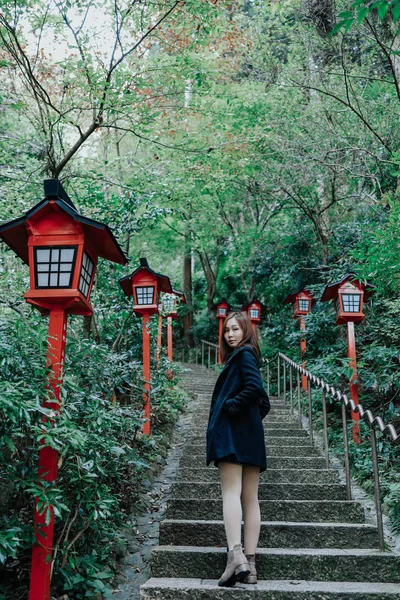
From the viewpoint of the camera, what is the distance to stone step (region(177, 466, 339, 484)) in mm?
5188

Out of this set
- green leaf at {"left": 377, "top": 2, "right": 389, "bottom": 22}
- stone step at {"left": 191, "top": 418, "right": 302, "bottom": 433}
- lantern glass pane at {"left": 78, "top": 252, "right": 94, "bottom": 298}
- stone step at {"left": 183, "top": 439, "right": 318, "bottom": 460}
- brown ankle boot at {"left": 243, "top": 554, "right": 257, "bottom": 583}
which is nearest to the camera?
green leaf at {"left": 377, "top": 2, "right": 389, "bottom": 22}

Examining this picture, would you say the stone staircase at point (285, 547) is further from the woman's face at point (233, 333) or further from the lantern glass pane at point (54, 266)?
the lantern glass pane at point (54, 266)

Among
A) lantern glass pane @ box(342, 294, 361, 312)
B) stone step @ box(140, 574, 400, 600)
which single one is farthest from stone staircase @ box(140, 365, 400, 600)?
lantern glass pane @ box(342, 294, 361, 312)

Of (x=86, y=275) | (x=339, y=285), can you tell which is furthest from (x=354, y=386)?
(x=86, y=275)

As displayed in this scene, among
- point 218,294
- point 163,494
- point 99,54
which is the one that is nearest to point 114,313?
point 163,494

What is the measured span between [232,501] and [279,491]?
1865 millimetres

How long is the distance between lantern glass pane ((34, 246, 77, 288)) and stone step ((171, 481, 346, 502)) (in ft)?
8.52

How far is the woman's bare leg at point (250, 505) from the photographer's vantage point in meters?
3.29

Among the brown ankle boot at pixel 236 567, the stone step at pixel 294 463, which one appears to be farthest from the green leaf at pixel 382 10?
the stone step at pixel 294 463

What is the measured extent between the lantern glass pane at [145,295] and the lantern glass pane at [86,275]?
3381 millimetres

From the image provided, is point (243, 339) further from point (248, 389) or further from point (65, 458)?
point (65, 458)

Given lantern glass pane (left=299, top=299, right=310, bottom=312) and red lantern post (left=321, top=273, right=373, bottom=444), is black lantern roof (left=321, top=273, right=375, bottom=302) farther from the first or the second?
lantern glass pane (left=299, top=299, right=310, bottom=312)

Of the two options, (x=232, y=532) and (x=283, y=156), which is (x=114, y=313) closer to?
(x=232, y=532)

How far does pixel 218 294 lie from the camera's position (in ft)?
66.9
